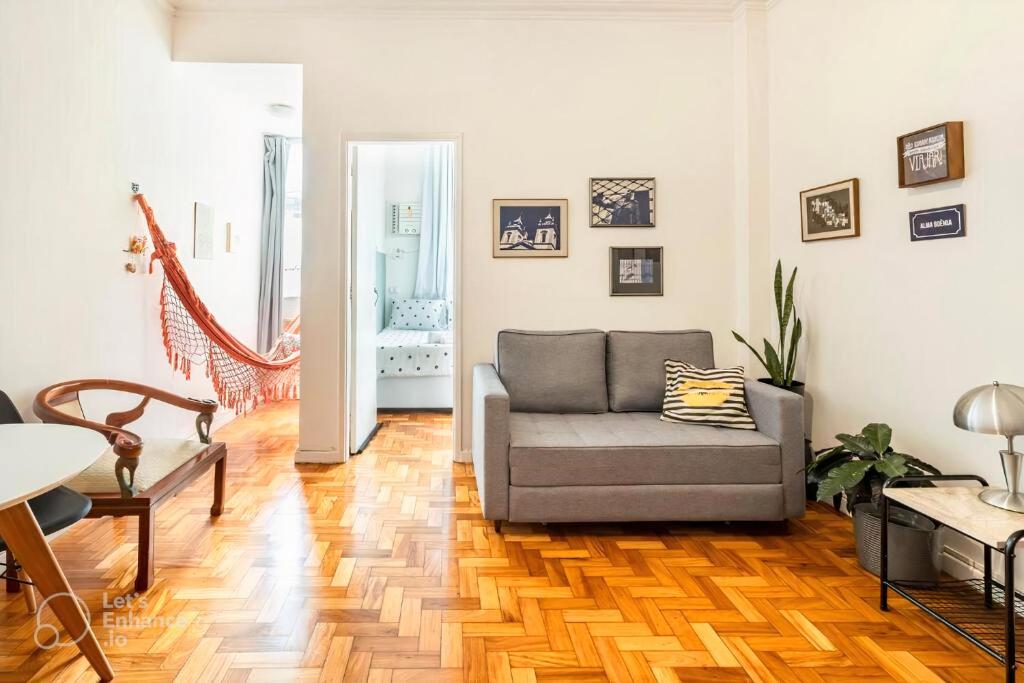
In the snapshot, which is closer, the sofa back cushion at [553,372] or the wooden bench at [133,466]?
the wooden bench at [133,466]

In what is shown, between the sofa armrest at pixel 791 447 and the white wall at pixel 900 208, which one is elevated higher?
the white wall at pixel 900 208

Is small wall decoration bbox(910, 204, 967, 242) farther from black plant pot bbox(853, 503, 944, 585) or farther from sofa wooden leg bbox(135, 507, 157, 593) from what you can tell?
sofa wooden leg bbox(135, 507, 157, 593)

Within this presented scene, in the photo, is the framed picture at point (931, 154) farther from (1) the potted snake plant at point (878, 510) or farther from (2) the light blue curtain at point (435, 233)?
(2) the light blue curtain at point (435, 233)

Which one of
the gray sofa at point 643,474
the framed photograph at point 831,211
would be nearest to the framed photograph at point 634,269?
the framed photograph at point 831,211

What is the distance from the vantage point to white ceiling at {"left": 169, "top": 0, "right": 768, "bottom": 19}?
3373mm

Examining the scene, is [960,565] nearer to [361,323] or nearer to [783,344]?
[783,344]

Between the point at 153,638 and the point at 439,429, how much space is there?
2.72 metres

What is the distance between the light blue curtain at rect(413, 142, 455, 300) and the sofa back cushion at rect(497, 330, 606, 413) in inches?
108

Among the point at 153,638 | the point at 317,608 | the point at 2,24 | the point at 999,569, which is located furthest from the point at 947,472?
the point at 2,24

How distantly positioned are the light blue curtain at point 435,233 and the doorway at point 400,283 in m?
0.01

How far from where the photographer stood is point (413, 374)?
4848 millimetres

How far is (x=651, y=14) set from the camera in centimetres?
345

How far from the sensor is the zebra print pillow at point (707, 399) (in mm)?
2703

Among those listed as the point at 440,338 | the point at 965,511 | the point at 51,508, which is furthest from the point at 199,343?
the point at 965,511
